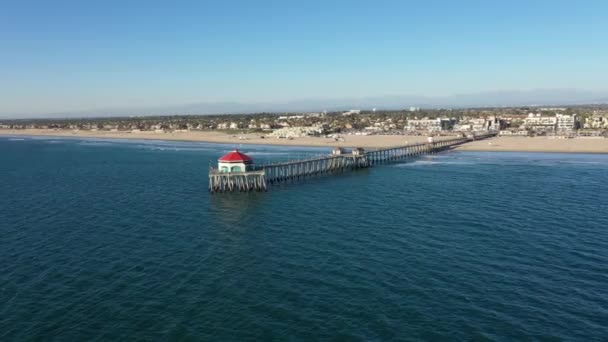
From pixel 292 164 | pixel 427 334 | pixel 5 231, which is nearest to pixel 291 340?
pixel 427 334

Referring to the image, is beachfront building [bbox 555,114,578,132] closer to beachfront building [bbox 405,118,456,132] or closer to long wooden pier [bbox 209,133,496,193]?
beachfront building [bbox 405,118,456,132]

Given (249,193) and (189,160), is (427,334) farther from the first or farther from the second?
(189,160)

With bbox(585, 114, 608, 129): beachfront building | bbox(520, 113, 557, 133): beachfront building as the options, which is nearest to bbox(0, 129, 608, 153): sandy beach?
bbox(520, 113, 557, 133): beachfront building

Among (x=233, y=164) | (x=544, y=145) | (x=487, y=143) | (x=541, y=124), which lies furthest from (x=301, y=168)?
(x=541, y=124)

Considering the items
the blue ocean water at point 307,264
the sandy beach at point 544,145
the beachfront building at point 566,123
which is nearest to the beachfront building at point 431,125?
the beachfront building at point 566,123

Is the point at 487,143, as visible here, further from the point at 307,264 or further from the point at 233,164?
the point at 307,264

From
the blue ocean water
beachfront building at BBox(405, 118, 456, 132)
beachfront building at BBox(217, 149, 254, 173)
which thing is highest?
beachfront building at BBox(405, 118, 456, 132)
